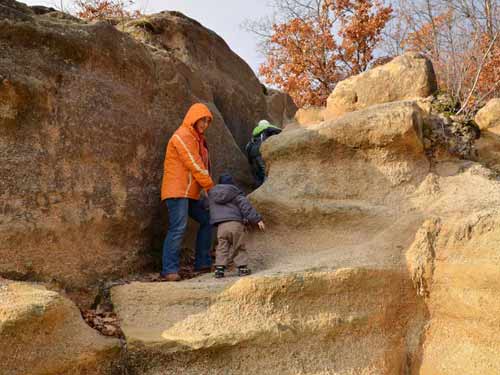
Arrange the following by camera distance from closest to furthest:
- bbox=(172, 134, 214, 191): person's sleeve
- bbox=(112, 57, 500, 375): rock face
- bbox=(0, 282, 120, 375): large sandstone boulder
→ 1. bbox=(0, 282, 120, 375): large sandstone boulder
2. bbox=(112, 57, 500, 375): rock face
3. bbox=(172, 134, 214, 191): person's sleeve

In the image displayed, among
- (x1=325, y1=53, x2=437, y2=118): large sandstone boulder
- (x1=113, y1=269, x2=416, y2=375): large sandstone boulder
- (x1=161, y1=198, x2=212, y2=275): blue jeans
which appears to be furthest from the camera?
(x1=325, y1=53, x2=437, y2=118): large sandstone boulder

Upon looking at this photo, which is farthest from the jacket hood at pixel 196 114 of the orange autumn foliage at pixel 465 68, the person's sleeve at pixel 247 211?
the orange autumn foliage at pixel 465 68

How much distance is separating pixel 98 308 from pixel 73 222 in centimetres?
84

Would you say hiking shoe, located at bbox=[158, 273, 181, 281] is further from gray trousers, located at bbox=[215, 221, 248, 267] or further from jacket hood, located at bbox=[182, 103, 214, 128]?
jacket hood, located at bbox=[182, 103, 214, 128]

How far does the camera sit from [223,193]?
5.06 m

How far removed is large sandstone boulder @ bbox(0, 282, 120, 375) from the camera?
3277 millimetres

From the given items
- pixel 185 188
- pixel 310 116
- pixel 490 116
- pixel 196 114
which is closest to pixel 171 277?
pixel 185 188

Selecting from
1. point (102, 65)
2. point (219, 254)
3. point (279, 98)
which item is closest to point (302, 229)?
point (219, 254)

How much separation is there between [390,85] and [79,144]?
4.46 metres

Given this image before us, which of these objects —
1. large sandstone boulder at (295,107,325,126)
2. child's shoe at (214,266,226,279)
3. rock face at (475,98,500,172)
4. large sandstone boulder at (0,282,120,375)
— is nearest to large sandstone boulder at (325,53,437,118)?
large sandstone boulder at (295,107,325,126)

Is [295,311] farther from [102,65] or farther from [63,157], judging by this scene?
[102,65]

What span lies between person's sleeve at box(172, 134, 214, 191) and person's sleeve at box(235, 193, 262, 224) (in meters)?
0.35

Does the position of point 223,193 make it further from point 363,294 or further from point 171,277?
point 363,294

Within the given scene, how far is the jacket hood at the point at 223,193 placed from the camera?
5.05 meters
